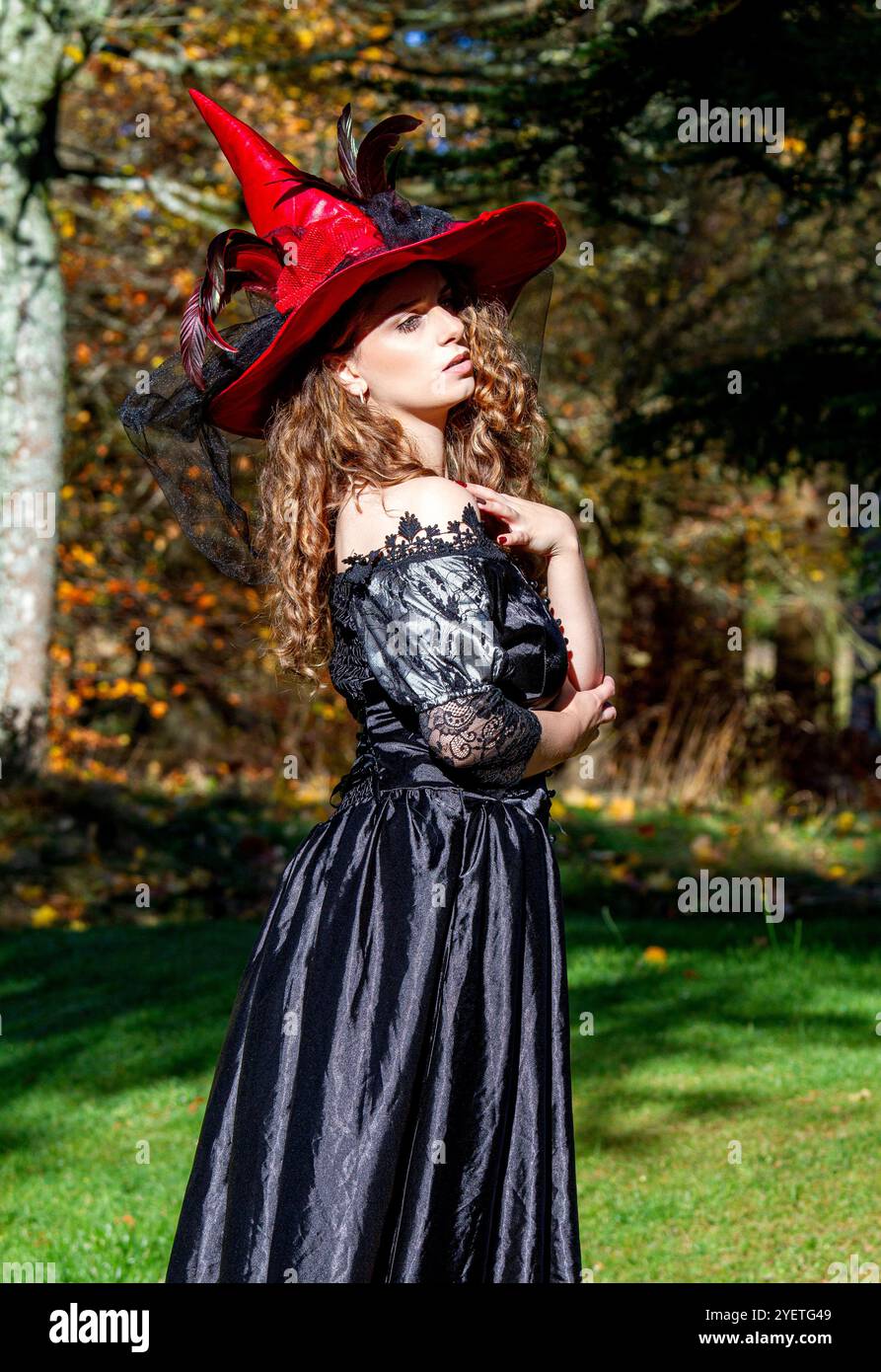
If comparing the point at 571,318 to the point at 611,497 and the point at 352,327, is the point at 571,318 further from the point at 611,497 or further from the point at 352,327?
the point at 352,327

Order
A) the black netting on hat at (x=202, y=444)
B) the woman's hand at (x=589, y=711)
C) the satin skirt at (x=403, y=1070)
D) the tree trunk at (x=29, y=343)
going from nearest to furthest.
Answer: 1. the satin skirt at (x=403, y=1070)
2. the woman's hand at (x=589, y=711)
3. the black netting on hat at (x=202, y=444)
4. the tree trunk at (x=29, y=343)

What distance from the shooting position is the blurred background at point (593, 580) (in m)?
4.38

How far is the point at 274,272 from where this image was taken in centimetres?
256

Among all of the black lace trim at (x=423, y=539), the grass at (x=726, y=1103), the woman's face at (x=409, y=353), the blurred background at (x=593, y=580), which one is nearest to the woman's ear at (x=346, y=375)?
the woman's face at (x=409, y=353)

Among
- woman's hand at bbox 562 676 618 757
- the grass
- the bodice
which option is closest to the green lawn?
the grass

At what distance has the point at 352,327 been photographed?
239 centimetres

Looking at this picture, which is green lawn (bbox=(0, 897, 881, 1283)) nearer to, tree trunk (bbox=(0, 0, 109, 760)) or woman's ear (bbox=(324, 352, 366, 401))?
woman's ear (bbox=(324, 352, 366, 401))

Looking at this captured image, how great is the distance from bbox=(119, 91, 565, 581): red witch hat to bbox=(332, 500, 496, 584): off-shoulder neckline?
41 cm

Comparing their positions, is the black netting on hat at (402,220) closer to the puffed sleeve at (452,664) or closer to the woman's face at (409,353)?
the woman's face at (409,353)

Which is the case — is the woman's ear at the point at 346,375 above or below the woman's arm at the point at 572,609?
above

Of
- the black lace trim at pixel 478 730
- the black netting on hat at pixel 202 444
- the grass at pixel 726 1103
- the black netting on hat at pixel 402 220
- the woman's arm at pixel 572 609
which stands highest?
the black netting on hat at pixel 402 220

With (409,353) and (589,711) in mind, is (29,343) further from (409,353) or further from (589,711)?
(589,711)

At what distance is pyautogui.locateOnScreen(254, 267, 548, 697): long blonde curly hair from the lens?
2375 millimetres
